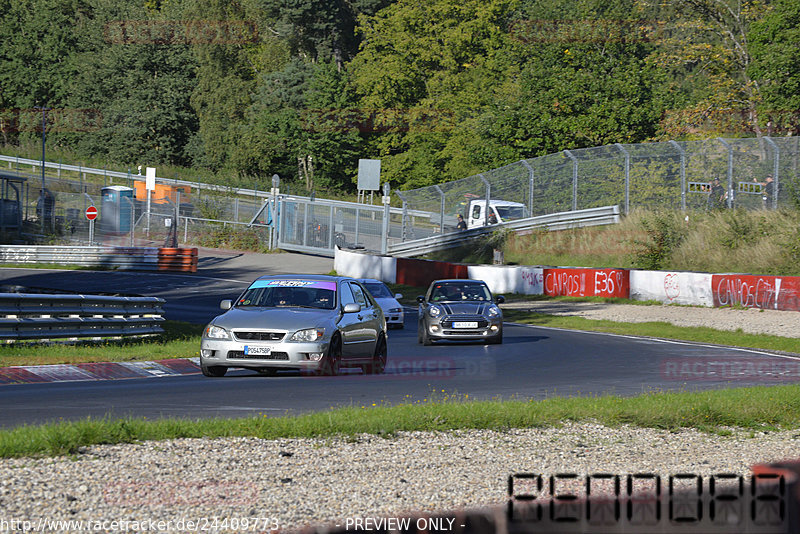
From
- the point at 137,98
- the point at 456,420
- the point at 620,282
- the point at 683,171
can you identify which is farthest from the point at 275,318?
the point at 137,98

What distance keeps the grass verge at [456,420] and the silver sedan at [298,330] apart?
2.35 meters

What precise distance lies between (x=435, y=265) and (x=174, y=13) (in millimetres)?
63324

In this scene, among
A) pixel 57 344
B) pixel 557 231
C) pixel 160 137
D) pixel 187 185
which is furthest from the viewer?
pixel 160 137

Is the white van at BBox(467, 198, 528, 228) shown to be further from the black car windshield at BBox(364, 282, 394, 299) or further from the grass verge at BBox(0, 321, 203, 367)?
the grass verge at BBox(0, 321, 203, 367)

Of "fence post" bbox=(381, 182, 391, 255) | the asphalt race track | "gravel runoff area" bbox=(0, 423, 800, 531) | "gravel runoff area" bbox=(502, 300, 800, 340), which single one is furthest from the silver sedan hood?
"fence post" bbox=(381, 182, 391, 255)

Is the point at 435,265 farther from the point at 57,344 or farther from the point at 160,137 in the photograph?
the point at 160,137

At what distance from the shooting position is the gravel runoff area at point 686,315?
25.1 meters

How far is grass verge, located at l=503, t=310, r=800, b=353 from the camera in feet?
72.0

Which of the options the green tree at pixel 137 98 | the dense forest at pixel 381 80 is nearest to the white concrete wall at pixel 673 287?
the dense forest at pixel 381 80

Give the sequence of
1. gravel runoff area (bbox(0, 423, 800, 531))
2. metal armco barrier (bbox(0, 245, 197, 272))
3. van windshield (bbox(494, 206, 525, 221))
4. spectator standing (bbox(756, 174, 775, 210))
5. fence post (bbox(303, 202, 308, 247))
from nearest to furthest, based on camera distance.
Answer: gravel runoff area (bbox(0, 423, 800, 531)) < spectator standing (bbox(756, 174, 775, 210)) < van windshield (bbox(494, 206, 525, 221)) < metal armco barrier (bbox(0, 245, 197, 272)) < fence post (bbox(303, 202, 308, 247))

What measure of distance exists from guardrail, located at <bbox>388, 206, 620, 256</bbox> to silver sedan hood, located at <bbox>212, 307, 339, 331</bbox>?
2829 cm

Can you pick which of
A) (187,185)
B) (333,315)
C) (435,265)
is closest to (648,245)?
(435,265)

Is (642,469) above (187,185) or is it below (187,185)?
below

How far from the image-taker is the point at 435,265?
38.0 metres
